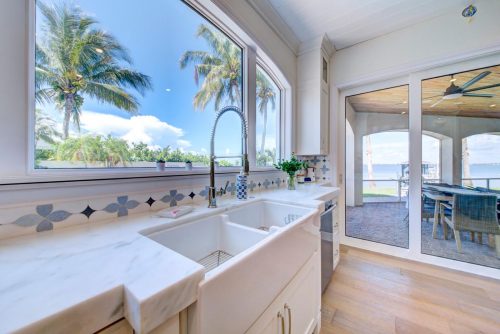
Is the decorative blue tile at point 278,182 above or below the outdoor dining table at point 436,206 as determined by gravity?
above

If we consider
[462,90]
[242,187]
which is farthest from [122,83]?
[462,90]

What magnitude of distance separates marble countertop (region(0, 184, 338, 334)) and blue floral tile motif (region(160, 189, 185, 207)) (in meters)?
0.45

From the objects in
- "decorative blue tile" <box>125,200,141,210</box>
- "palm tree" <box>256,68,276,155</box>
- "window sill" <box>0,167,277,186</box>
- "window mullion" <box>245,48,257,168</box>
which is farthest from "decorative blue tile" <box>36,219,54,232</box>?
"palm tree" <box>256,68,276,155</box>

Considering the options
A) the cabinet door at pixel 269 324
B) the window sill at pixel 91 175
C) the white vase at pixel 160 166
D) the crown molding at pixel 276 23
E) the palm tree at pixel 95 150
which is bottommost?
the cabinet door at pixel 269 324

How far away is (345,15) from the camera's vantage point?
195cm

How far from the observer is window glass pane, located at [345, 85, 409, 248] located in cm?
231

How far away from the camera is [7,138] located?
0.66 metres

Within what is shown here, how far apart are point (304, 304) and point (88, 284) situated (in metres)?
1.02

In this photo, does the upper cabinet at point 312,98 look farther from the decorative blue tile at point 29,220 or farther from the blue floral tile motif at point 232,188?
the decorative blue tile at point 29,220

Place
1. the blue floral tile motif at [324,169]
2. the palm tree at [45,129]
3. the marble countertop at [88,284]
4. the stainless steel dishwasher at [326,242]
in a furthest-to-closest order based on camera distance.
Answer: the blue floral tile motif at [324,169] → the stainless steel dishwasher at [326,242] → the palm tree at [45,129] → the marble countertop at [88,284]

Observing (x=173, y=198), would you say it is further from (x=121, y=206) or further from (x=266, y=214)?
(x=266, y=214)

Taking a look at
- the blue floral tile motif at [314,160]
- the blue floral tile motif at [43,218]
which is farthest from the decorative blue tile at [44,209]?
the blue floral tile motif at [314,160]

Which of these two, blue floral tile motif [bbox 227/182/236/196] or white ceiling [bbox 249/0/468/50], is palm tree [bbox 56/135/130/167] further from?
white ceiling [bbox 249/0/468/50]

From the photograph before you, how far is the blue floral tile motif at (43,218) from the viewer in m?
0.66
